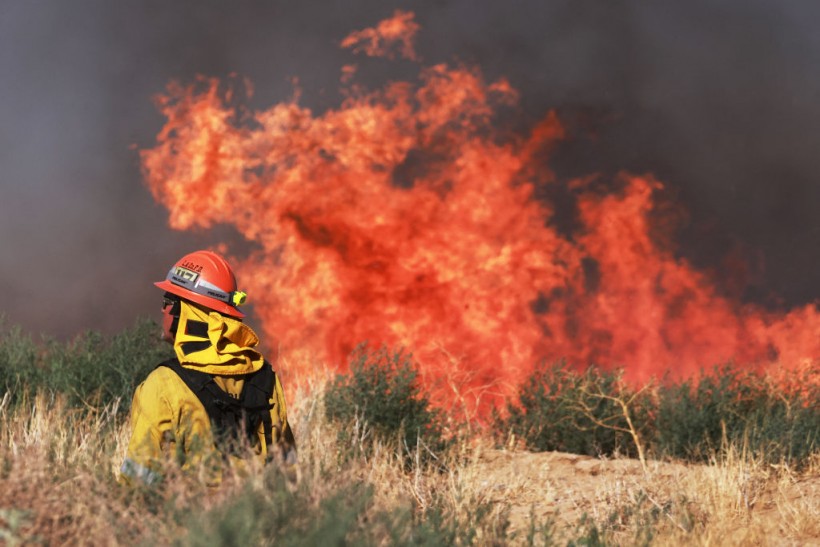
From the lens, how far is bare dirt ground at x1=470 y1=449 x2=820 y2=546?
719 cm

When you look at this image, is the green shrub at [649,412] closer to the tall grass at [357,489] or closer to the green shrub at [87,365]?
the tall grass at [357,489]

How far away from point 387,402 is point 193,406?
6520 mm

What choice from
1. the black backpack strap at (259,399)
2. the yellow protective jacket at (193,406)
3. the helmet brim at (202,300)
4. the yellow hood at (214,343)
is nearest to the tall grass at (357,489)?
the yellow protective jacket at (193,406)

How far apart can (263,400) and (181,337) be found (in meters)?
0.62

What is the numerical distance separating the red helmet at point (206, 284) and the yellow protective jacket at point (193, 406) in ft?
0.22

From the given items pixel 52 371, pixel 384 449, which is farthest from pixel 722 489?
pixel 52 371

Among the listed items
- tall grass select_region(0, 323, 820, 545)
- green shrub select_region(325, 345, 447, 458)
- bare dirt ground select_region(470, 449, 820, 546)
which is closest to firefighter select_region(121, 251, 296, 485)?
tall grass select_region(0, 323, 820, 545)

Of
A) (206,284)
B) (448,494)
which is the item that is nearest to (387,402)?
(448,494)

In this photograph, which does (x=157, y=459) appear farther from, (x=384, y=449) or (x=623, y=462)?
(x=623, y=462)

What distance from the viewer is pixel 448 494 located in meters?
7.57

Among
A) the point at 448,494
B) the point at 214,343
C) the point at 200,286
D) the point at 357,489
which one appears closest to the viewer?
the point at 357,489

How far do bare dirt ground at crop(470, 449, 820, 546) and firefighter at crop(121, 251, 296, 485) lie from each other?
2.05 meters

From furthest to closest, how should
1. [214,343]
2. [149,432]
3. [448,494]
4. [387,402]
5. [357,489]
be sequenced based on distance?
1. [387,402]
2. [448,494]
3. [214,343]
4. [357,489]
5. [149,432]

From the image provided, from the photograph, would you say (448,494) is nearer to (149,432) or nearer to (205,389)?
(205,389)
